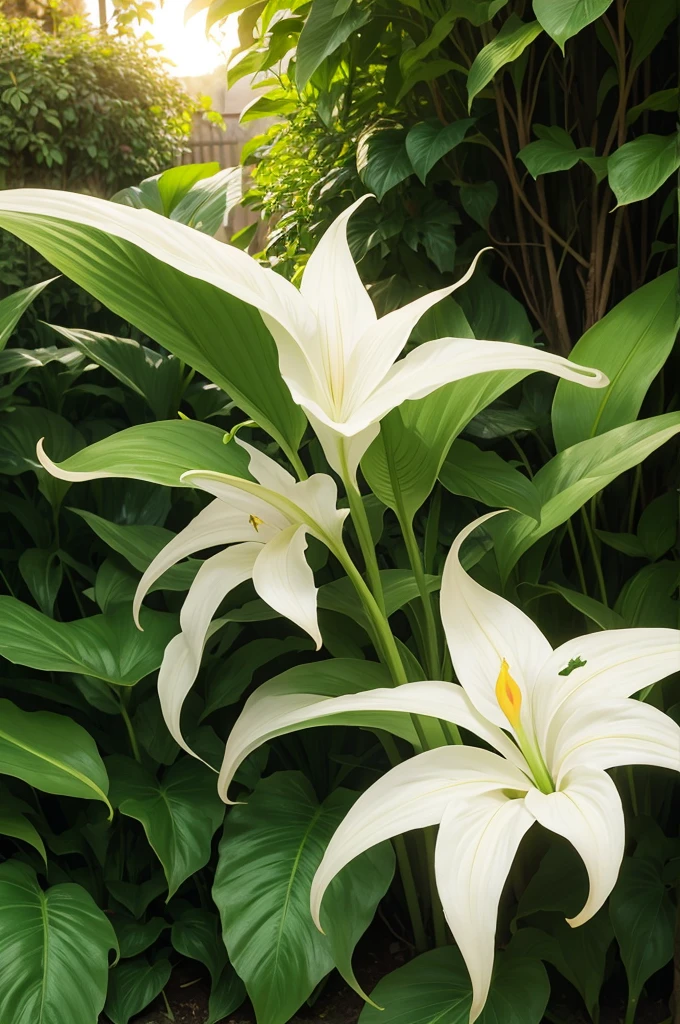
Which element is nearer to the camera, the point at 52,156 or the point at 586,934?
the point at 586,934

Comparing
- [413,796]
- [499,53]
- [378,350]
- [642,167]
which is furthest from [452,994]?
[499,53]

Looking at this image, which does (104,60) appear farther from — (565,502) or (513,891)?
(513,891)

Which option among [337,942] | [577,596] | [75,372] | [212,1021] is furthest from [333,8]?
[212,1021]

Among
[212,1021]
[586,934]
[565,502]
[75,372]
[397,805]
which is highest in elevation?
[75,372]

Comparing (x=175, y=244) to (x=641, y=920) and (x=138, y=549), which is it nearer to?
(x=138, y=549)

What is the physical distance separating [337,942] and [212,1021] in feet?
0.83

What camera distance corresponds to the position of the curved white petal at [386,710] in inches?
26.4

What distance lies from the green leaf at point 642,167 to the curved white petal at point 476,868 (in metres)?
0.57

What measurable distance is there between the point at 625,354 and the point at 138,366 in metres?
0.60

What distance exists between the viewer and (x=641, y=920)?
0.83 m

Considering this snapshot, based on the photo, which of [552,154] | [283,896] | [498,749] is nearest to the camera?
[498,749]

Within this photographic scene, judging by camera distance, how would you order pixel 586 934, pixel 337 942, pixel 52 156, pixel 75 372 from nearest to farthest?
pixel 337 942 → pixel 586 934 → pixel 75 372 → pixel 52 156

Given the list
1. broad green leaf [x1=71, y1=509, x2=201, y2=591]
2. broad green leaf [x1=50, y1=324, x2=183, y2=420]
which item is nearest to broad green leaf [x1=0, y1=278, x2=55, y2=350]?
broad green leaf [x1=50, y1=324, x2=183, y2=420]

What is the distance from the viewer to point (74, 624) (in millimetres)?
916
